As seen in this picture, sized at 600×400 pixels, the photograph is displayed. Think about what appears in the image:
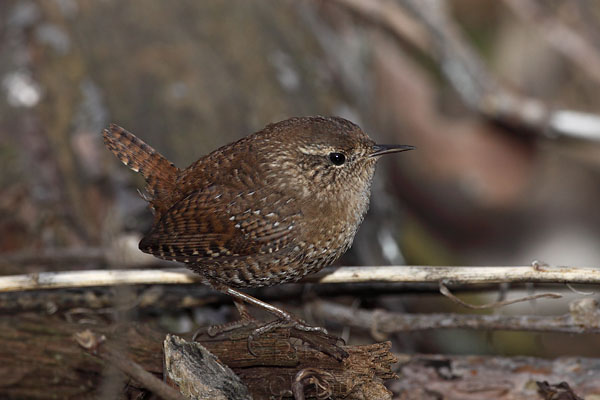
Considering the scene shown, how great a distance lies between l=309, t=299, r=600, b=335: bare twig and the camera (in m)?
3.01

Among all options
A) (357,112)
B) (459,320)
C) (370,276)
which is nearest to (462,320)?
(459,320)

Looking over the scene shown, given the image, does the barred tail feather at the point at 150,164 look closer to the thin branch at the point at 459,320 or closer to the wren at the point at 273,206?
the wren at the point at 273,206

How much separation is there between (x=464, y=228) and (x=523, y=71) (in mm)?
1555

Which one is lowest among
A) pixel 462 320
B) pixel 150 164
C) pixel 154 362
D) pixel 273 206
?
pixel 154 362

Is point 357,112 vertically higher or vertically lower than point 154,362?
higher

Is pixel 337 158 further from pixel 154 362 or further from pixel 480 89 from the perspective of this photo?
pixel 480 89

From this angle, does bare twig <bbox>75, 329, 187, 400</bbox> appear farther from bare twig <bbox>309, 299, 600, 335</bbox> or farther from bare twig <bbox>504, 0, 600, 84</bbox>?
bare twig <bbox>504, 0, 600, 84</bbox>

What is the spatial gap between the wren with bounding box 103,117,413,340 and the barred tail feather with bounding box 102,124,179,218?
0.40 feet

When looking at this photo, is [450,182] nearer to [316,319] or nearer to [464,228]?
[464,228]

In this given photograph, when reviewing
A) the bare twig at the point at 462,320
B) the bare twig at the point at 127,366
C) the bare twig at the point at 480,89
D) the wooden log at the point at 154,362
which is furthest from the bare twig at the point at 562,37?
the bare twig at the point at 127,366

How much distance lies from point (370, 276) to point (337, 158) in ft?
1.80

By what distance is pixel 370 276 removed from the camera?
10.3ft

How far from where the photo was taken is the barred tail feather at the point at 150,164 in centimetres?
334

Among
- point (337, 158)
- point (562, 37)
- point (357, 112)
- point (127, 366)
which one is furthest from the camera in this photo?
point (562, 37)
